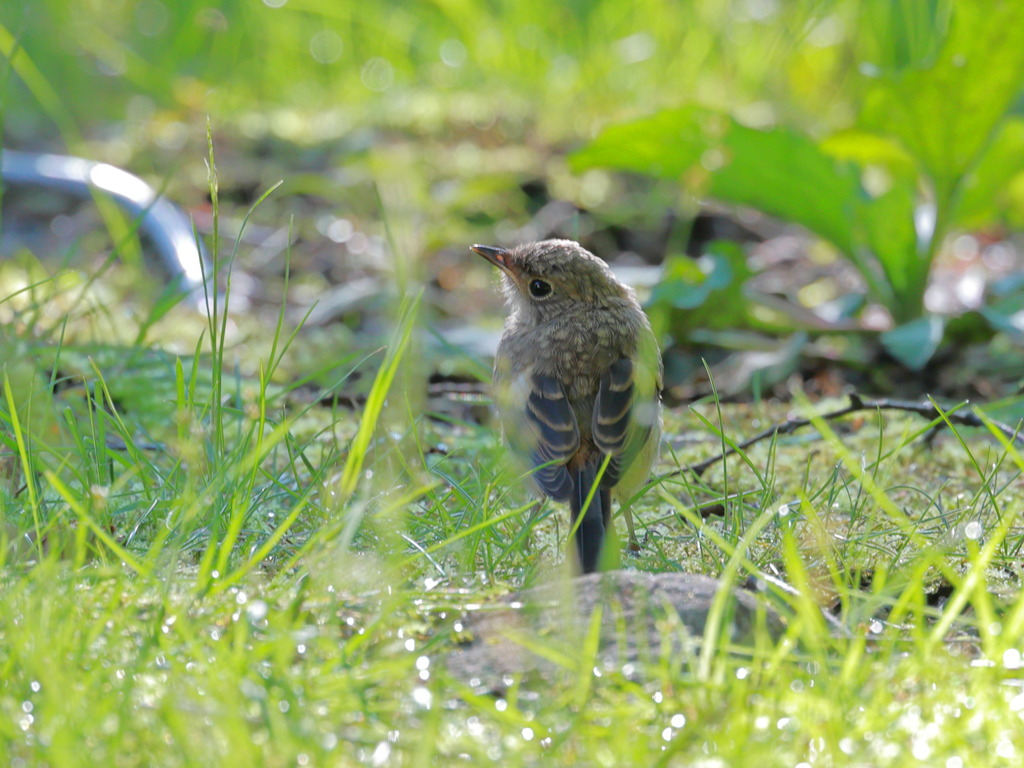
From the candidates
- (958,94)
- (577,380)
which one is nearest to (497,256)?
(577,380)

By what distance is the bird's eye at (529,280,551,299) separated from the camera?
172 inches

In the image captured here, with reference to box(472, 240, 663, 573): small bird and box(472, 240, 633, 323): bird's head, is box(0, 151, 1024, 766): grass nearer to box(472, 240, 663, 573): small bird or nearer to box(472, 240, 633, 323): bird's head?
box(472, 240, 663, 573): small bird

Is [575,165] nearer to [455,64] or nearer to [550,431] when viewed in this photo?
[550,431]

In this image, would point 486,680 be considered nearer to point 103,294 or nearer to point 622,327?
point 622,327

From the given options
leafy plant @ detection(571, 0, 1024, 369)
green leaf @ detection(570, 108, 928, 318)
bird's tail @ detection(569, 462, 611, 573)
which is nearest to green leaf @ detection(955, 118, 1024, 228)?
leafy plant @ detection(571, 0, 1024, 369)

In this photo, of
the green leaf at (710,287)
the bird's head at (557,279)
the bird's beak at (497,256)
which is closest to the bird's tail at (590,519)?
the bird's head at (557,279)

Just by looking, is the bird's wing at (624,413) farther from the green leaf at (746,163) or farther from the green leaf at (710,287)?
the green leaf at (746,163)

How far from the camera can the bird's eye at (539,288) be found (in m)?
4.38

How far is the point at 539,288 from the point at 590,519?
4.79 feet

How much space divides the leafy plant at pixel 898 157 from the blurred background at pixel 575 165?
0.05 feet

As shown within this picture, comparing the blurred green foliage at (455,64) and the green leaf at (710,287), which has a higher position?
the blurred green foliage at (455,64)

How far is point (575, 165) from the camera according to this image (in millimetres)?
6043

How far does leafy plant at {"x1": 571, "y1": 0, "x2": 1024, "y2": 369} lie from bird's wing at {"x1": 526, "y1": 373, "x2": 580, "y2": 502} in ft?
7.16

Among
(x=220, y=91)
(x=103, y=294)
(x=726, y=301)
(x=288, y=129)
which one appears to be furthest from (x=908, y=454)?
(x=220, y=91)
